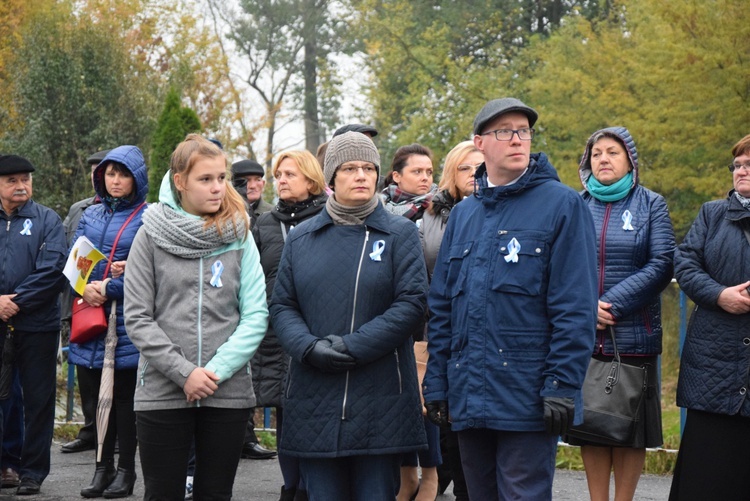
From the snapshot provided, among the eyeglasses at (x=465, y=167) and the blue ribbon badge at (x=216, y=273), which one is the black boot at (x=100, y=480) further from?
the eyeglasses at (x=465, y=167)

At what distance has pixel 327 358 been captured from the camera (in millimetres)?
4574

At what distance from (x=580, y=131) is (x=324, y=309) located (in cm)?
2200

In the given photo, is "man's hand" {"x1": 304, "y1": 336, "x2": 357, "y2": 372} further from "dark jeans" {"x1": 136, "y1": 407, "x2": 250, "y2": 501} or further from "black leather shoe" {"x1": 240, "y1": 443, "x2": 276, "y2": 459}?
"black leather shoe" {"x1": 240, "y1": 443, "x2": 276, "y2": 459}

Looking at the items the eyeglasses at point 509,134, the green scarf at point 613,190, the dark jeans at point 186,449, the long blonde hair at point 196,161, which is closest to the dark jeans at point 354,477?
the dark jeans at point 186,449

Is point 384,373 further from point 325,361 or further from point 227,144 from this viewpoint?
point 227,144

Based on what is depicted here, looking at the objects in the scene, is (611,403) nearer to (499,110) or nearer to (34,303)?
(499,110)

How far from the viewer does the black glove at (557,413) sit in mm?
4012

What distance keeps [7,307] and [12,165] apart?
958 mm

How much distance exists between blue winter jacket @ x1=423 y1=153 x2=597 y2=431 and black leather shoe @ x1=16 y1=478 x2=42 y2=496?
3.72 metres

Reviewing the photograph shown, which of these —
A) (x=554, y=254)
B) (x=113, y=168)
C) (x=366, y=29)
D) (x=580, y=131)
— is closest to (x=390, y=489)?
(x=554, y=254)

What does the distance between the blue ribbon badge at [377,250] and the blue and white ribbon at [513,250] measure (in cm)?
76

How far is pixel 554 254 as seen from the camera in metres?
4.19

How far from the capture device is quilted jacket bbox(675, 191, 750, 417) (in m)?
5.17

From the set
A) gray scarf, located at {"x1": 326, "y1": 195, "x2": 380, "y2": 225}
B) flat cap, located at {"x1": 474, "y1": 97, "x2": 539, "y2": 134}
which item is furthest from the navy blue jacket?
flat cap, located at {"x1": 474, "y1": 97, "x2": 539, "y2": 134}
